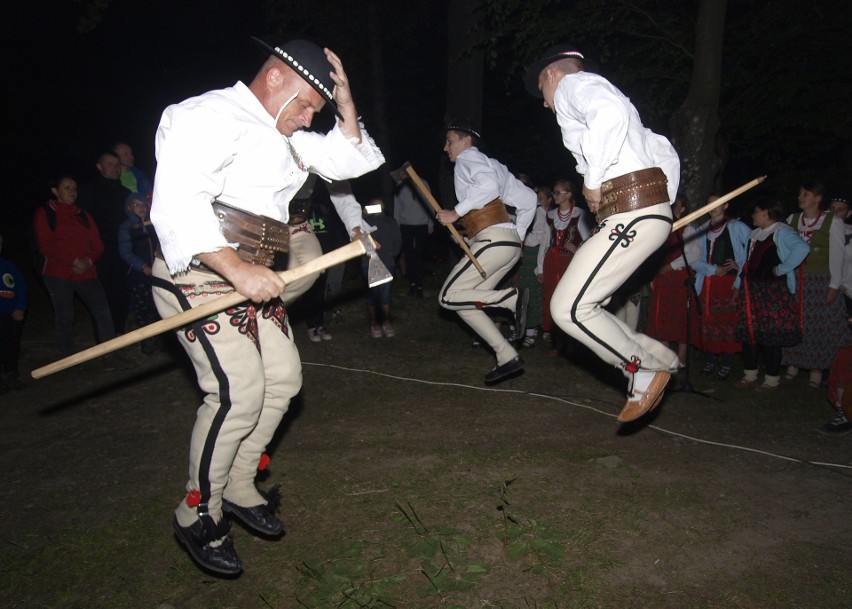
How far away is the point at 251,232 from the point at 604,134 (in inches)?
79.0

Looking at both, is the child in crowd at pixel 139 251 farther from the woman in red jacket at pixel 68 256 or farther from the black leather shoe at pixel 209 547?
the black leather shoe at pixel 209 547

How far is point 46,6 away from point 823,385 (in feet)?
62.5

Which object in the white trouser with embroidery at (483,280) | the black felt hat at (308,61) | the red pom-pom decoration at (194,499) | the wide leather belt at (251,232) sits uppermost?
the black felt hat at (308,61)

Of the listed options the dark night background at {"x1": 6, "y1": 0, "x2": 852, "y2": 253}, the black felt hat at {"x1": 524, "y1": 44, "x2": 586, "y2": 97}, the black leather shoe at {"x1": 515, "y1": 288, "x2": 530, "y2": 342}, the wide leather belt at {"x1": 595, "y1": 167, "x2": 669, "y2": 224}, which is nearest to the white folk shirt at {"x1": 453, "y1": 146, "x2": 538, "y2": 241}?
the black leather shoe at {"x1": 515, "y1": 288, "x2": 530, "y2": 342}

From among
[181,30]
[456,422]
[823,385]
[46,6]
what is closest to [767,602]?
[456,422]

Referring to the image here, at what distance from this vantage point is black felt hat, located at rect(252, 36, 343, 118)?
A: 3.05 meters

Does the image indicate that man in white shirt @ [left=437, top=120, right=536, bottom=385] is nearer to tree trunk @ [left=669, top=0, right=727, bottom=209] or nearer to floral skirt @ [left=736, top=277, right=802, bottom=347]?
floral skirt @ [left=736, top=277, right=802, bottom=347]

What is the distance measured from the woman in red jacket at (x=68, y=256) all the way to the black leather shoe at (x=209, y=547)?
14.1 feet

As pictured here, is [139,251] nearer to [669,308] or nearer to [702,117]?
[669,308]

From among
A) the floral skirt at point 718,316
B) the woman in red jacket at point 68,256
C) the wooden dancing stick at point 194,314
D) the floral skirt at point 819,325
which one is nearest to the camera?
the wooden dancing stick at point 194,314

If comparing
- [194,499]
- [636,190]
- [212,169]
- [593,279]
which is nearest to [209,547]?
[194,499]

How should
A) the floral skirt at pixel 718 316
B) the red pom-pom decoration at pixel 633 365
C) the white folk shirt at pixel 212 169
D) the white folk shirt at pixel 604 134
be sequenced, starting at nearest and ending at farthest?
the white folk shirt at pixel 212 169
the white folk shirt at pixel 604 134
the red pom-pom decoration at pixel 633 365
the floral skirt at pixel 718 316

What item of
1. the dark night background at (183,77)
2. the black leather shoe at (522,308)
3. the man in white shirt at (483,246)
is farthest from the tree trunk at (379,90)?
the black leather shoe at (522,308)

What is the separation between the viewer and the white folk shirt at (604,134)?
3596 millimetres
